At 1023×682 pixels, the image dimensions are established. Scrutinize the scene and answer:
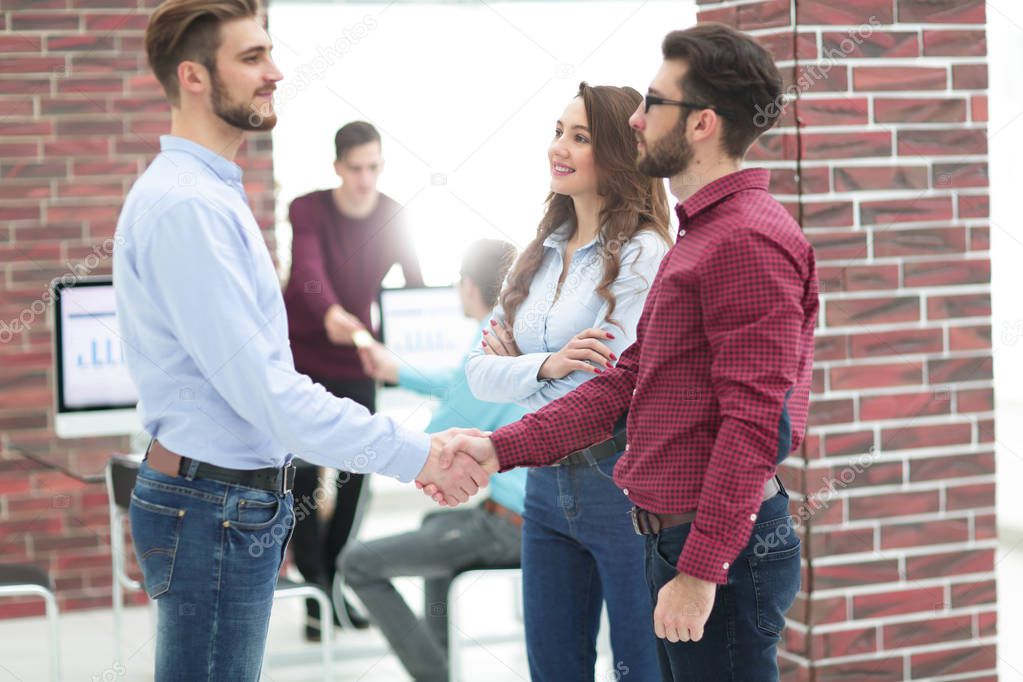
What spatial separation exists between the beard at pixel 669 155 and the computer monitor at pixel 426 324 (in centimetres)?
257

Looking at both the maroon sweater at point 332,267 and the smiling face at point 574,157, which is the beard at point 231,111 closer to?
the smiling face at point 574,157

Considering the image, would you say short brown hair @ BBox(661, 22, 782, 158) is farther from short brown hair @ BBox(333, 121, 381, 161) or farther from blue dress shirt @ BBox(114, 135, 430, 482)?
short brown hair @ BBox(333, 121, 381, 161)

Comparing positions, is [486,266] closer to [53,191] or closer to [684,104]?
[684,104]

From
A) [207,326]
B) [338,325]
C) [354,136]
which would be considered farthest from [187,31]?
[354,136]

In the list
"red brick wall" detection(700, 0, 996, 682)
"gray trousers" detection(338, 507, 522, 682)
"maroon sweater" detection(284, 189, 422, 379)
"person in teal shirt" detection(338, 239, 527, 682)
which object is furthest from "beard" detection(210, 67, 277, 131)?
"maroon sweater" detection(284, 189, 422, 379)

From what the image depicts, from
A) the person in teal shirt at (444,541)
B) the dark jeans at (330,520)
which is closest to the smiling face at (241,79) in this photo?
the person in teal shirt at (444,541)

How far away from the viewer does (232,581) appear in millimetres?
1838

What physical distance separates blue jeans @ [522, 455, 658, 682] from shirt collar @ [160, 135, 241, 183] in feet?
2.60

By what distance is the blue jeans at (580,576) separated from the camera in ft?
7.35

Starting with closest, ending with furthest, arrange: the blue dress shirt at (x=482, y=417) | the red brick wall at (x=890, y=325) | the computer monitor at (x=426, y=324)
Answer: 1. the red brick wall at (x=890, y=325)
2. the blue dress shirt at (x=482, y=417)
3. the computer monitor at (x=426, y=324)

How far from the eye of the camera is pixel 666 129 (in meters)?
1.79

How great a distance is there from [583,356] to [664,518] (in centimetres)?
55

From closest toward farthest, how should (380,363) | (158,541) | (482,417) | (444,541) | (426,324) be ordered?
(158,541), (482,417), (444,541), (380,363), (426,324)

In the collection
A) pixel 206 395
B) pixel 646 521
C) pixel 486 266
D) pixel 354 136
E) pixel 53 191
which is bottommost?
pixel 646 521
